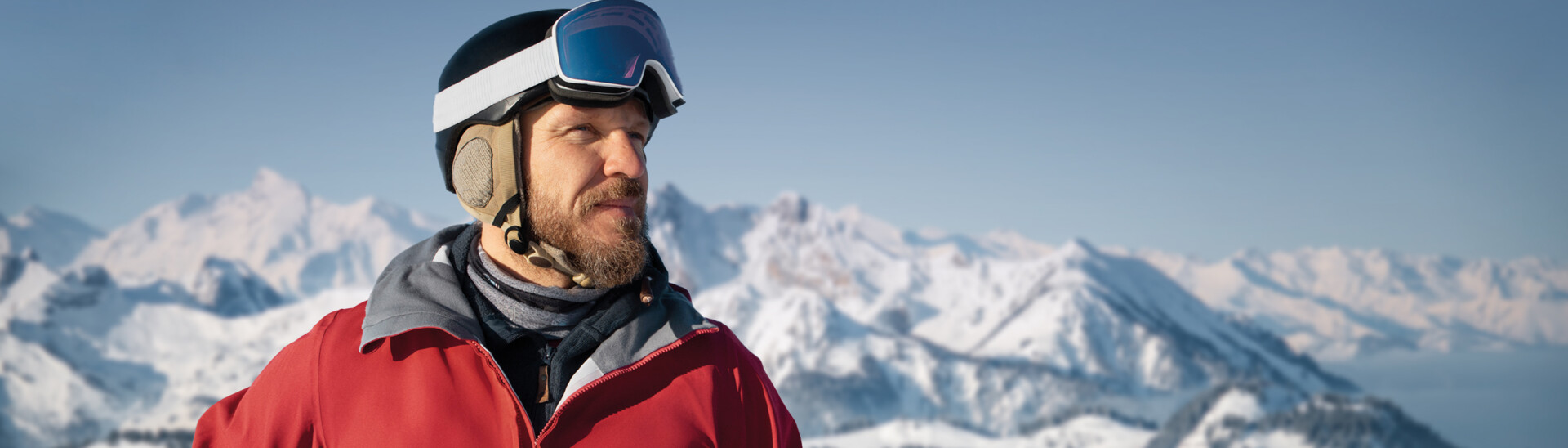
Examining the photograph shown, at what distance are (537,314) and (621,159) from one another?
81cm

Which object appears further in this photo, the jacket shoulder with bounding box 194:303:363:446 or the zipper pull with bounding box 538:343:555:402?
the zipper pull with bounding box 538:343:555:402

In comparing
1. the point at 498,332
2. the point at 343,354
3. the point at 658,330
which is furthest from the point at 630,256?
the point at 343,354

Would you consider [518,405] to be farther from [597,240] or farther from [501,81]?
[501,81]

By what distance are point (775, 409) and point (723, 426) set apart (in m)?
0.28

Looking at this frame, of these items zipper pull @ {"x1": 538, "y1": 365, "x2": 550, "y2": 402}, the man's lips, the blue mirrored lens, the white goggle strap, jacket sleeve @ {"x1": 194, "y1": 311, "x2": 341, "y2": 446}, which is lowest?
jacket sleeve @ {"x1": 194, "y1": 311, "x2": 341, "y2": 446}

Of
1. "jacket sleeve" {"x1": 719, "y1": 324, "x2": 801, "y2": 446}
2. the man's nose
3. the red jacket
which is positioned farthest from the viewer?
"jacket sleeve" {"x1": 719, "y1": 324, "x2": 801, "y2": 446}

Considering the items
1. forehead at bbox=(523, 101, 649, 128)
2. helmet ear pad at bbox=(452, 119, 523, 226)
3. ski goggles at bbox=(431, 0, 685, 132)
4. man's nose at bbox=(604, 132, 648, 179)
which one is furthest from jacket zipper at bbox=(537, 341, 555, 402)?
ski goggles at bbox=(431, 0, 685, 132)

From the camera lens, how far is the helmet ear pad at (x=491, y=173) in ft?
14.2

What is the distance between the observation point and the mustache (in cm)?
423

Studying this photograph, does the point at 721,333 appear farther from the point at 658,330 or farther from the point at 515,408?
the point at 515,408

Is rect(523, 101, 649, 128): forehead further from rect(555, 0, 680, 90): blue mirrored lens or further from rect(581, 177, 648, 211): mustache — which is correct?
rect(581, 177, 648, 211): mustache

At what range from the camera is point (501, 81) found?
14.3 feet

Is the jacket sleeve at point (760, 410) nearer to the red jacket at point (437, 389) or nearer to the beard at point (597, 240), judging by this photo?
the red jacket at point (437, 389)

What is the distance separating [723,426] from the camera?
447 cm
